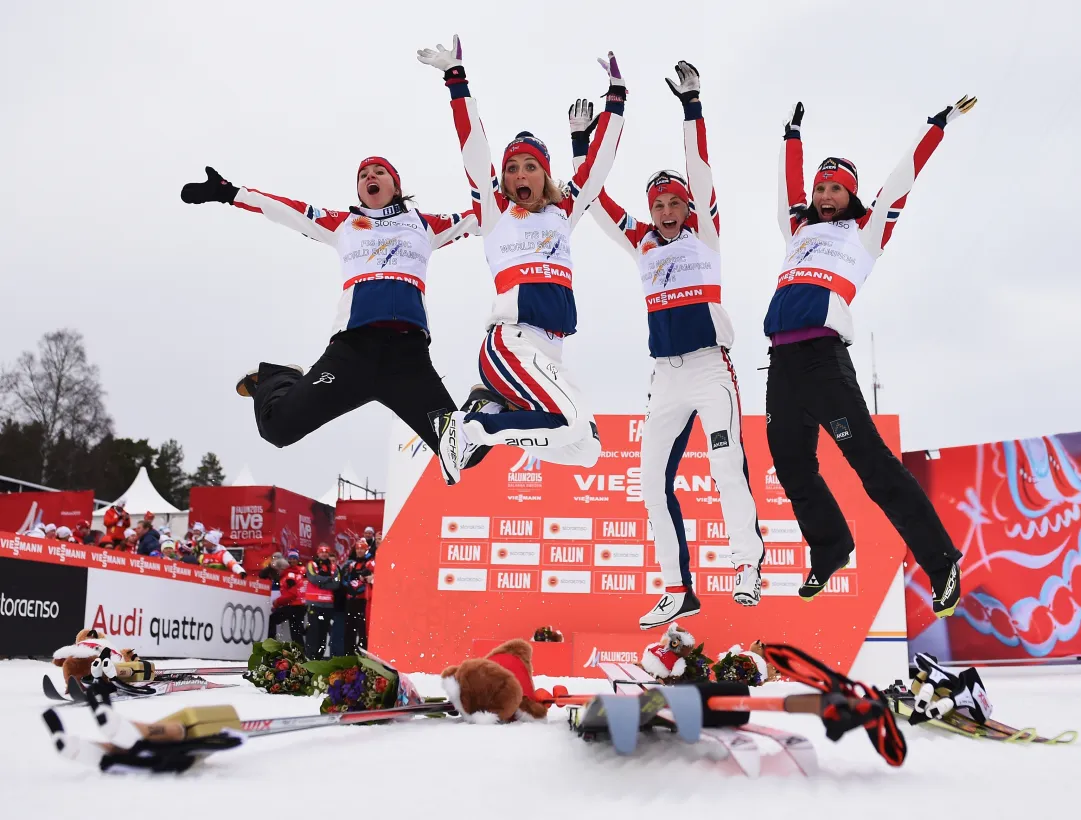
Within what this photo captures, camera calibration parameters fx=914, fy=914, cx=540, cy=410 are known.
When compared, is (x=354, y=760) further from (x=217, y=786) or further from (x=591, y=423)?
(x=591, y=423)

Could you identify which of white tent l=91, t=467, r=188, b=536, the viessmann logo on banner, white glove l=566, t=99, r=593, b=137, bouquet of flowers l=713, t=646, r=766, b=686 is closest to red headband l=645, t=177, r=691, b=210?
white glove l=566, t=99, r=593, b=137

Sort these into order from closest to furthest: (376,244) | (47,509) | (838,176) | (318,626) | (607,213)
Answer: (838,176) < (376,244) < (607,213) < (318,626) < (47,509)

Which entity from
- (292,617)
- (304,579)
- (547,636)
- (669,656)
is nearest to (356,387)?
(669,656)

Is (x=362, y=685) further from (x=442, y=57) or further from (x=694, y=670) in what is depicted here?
(x=442, y=57)

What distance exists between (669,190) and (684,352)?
1.03 metres

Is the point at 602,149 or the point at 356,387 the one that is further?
the point at 602,149

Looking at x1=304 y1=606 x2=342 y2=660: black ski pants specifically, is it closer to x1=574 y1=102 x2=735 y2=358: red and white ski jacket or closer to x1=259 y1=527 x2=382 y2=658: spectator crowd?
x1=259 y1=527 x2=382 y2=658: spectator crowd

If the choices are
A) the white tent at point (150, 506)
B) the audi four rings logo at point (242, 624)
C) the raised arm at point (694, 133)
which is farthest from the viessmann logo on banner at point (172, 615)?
the white tent at point (150, 506)

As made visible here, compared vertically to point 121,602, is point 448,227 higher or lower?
higher

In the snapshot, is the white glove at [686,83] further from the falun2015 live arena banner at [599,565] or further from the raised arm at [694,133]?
the falun2015 live arena banner at [599,565]

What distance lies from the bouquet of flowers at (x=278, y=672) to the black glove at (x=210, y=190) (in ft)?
9.64

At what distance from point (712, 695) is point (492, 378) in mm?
2255

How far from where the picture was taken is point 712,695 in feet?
9.95

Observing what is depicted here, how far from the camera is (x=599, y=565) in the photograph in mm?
12383
